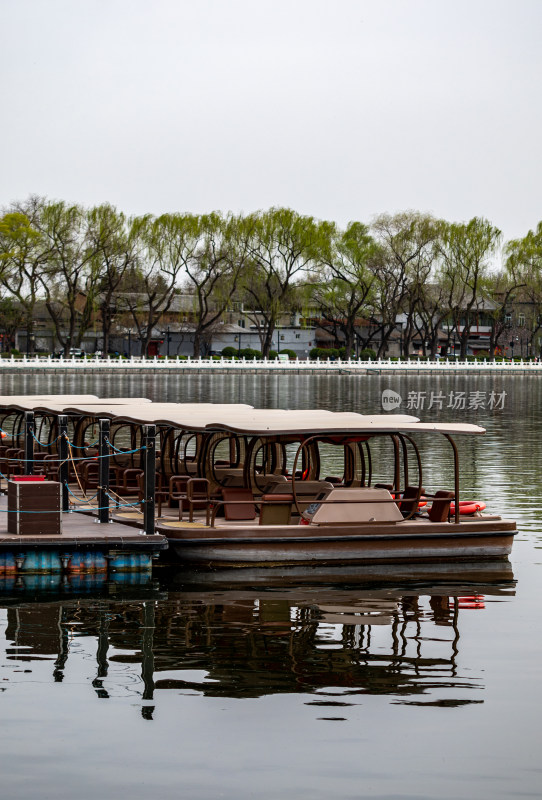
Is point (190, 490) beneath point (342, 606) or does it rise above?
above

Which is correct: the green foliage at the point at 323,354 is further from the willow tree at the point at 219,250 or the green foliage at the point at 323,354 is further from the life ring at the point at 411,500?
the life ring at the point at 411,500

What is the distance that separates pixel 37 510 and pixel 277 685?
7.34 meters

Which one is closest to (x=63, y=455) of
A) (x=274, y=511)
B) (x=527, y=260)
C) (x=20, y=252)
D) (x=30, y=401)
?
(x=274, y=511)

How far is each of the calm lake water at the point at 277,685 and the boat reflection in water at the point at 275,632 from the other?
4 centimetres

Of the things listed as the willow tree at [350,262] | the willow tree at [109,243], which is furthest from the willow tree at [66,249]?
the willow tree at [350,262]

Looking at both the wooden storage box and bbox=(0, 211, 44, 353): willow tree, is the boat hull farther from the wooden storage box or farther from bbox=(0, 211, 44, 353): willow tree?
bbox=(0, 211, 44, 353): willow tree

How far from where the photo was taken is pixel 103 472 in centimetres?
2170

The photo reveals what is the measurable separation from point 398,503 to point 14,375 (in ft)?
333

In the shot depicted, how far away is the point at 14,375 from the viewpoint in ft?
398

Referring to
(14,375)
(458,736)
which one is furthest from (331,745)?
(14,375)

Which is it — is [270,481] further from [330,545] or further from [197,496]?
[330,545]

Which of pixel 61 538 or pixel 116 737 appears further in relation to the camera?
pixel 61 538

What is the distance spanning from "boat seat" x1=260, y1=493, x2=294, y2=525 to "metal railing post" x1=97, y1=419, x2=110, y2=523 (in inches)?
110

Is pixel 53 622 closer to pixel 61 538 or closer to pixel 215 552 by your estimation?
pixel 61 538
